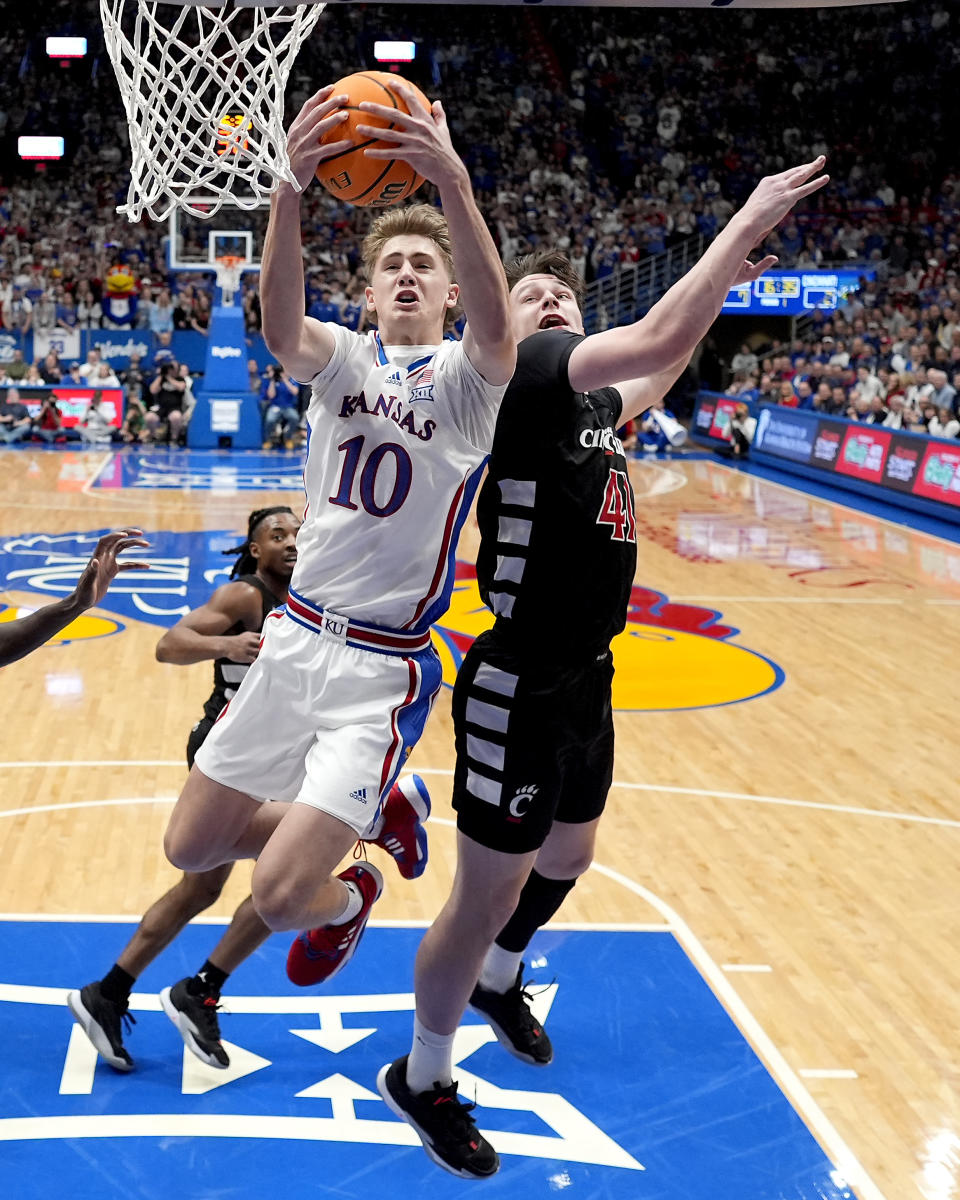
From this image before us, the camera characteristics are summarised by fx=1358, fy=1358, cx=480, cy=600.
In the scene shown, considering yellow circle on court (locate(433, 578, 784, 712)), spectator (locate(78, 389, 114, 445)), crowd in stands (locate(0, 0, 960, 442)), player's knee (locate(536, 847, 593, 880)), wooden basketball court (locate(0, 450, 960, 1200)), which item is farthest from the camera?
crowd in stands (locate(0, 0, 960, 442))

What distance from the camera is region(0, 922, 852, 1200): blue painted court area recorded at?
3.73m

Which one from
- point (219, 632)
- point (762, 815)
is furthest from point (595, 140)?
point (219, 632)

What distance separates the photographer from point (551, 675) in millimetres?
3678

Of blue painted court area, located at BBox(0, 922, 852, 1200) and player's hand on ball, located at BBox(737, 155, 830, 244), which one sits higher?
player's hand on ball, located at BBox(737, 155, 830, 244)

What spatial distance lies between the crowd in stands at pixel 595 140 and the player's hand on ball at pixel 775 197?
23.6 m

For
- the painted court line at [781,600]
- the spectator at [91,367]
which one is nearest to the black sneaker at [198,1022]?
the painted court line at [781,600]

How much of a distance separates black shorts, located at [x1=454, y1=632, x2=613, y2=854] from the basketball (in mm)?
1229

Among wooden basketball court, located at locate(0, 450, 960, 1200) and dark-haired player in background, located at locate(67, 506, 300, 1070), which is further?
wooden basketball court, located at locate(0, 450, 960, 1200)

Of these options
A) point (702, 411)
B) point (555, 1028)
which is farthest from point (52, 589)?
point (702, 411)

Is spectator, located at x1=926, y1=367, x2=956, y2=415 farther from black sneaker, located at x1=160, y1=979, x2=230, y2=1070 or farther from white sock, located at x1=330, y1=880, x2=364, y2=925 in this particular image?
black sneaker, located at x1=160, y1=979, x2=230, y2=1070

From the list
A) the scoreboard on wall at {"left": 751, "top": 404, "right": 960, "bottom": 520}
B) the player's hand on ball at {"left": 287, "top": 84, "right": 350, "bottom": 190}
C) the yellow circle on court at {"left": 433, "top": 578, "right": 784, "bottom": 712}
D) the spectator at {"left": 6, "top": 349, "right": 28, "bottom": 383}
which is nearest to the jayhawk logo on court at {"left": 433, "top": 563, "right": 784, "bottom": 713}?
the yellow circle on court at {"left": 433, "top": 578, "right": 784, "bottom": 712}

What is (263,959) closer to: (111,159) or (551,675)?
(551,675)

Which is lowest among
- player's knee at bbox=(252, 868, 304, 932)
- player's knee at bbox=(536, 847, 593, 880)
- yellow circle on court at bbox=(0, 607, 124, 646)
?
yellow circle on court at bbox=(0, 607, 124, 646)

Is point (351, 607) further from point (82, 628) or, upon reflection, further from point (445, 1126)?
point (82, 628)
